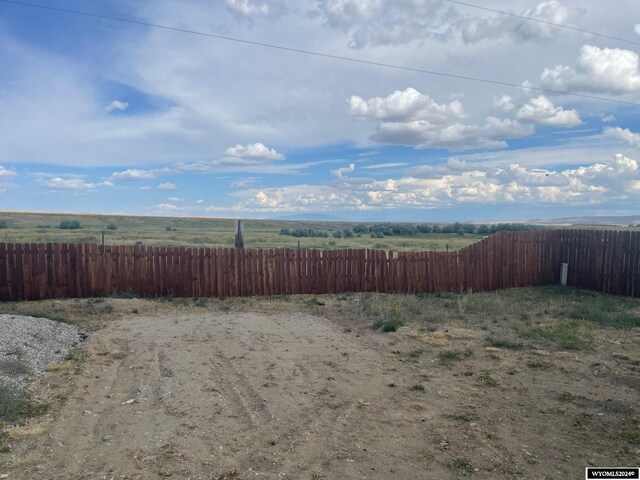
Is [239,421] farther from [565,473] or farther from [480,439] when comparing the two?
[565,473]

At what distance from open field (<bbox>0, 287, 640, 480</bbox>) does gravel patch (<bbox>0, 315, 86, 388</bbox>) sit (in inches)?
13.2

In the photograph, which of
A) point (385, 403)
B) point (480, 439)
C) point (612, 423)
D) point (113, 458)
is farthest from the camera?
point (385, 403)

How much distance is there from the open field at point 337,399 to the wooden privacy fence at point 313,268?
2.30 meters

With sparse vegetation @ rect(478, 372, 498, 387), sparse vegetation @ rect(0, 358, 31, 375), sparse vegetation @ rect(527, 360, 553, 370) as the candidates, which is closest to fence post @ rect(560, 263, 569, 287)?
sparse vegetation @ rect(527, 360, 553, 370)

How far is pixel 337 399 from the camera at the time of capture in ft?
22.2

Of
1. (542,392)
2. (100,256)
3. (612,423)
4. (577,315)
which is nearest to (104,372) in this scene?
(542,392)

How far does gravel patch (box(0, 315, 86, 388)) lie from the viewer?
24.5ft

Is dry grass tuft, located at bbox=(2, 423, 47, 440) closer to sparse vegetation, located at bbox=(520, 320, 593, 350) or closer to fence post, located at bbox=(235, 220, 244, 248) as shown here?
sparse vegetation, located at bbox=(520, 320, 593, 350)

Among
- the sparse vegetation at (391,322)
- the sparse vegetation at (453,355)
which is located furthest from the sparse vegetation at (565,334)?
the sparse vegetation at (391,322)

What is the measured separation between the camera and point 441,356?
8.92m

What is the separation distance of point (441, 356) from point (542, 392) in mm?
2075

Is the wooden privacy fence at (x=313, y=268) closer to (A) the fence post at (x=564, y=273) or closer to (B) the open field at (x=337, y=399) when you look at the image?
(A) the fence post at (x=564, y=273)

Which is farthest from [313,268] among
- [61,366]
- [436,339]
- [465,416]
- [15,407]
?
[15,407]

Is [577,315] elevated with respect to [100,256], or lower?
lower
